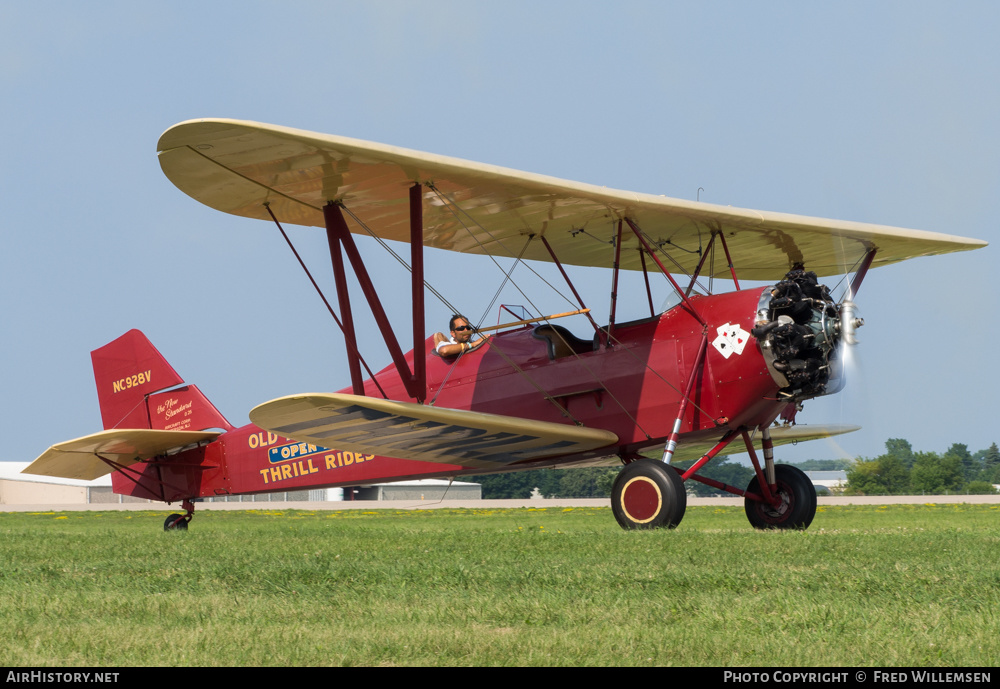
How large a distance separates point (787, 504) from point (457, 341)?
164 inches

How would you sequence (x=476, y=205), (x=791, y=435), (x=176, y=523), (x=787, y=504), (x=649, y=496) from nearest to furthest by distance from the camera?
(x=649, y=496) → (x=476, y=205) → (x=787, y=504) → (x=791, y=435) → (x=176, y=523)

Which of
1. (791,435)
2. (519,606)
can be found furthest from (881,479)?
(519,606)

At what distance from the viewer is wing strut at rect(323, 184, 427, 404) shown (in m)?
10.0

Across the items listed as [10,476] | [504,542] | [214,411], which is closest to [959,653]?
[504,542]

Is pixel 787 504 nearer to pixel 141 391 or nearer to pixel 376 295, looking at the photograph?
pixel 376 295

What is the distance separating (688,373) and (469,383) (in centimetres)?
281

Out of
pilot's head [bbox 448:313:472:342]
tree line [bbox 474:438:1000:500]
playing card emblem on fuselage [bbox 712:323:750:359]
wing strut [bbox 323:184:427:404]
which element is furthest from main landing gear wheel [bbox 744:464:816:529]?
tree line [bbox 474:438:1000:500]

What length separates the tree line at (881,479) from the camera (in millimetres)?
57794

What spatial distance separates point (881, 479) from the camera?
58750 millimetres

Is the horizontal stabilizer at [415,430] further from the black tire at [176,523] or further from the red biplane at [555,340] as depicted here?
the black tire at [176,523]

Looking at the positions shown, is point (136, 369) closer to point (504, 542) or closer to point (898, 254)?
point (504, 542)

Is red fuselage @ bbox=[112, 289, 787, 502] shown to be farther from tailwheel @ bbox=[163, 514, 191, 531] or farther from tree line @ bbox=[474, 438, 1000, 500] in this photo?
tree line @ bbox=[474, 438, 1000, 500]

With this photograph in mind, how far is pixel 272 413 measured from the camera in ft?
31.7

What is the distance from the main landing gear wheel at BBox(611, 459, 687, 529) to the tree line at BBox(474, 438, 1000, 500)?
32427 mm
